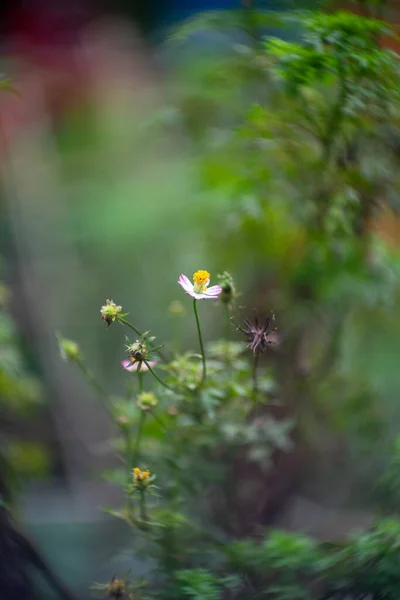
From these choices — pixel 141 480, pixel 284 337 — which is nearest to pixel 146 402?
pixel 141 480

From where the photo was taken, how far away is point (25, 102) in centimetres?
162

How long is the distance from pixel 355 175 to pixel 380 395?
0.42 metres

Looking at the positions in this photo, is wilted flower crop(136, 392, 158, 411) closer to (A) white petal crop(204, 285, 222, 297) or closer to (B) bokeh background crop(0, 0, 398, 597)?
(A) white petal crop(204, 285, 222, 297)

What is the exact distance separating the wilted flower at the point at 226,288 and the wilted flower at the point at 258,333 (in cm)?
4

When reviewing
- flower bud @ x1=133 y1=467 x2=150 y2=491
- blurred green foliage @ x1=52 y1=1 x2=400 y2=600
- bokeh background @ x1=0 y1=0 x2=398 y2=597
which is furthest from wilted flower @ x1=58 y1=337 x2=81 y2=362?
bokeh background @ x1=0 y1=0 x2=398 y2=597

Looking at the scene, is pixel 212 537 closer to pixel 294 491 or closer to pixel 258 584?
pixel 258 584

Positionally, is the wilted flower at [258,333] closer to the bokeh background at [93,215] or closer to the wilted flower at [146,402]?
the wilted flower at [146,402]

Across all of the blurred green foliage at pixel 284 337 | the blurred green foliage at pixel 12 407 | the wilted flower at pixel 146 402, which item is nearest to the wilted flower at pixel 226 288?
the blurred green foliage at pixel 284 337

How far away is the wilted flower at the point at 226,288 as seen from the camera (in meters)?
0.67

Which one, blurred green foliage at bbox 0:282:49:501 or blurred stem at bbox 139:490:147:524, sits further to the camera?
blurred green foliage at bbox 0:282:49:501

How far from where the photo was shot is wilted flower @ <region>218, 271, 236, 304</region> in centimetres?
67

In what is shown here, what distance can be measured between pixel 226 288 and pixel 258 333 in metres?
0.06

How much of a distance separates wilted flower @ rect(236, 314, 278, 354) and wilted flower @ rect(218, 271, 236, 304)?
0.12 feet

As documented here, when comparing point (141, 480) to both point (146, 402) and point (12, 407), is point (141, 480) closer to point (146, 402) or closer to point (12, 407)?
point (146, 402)
